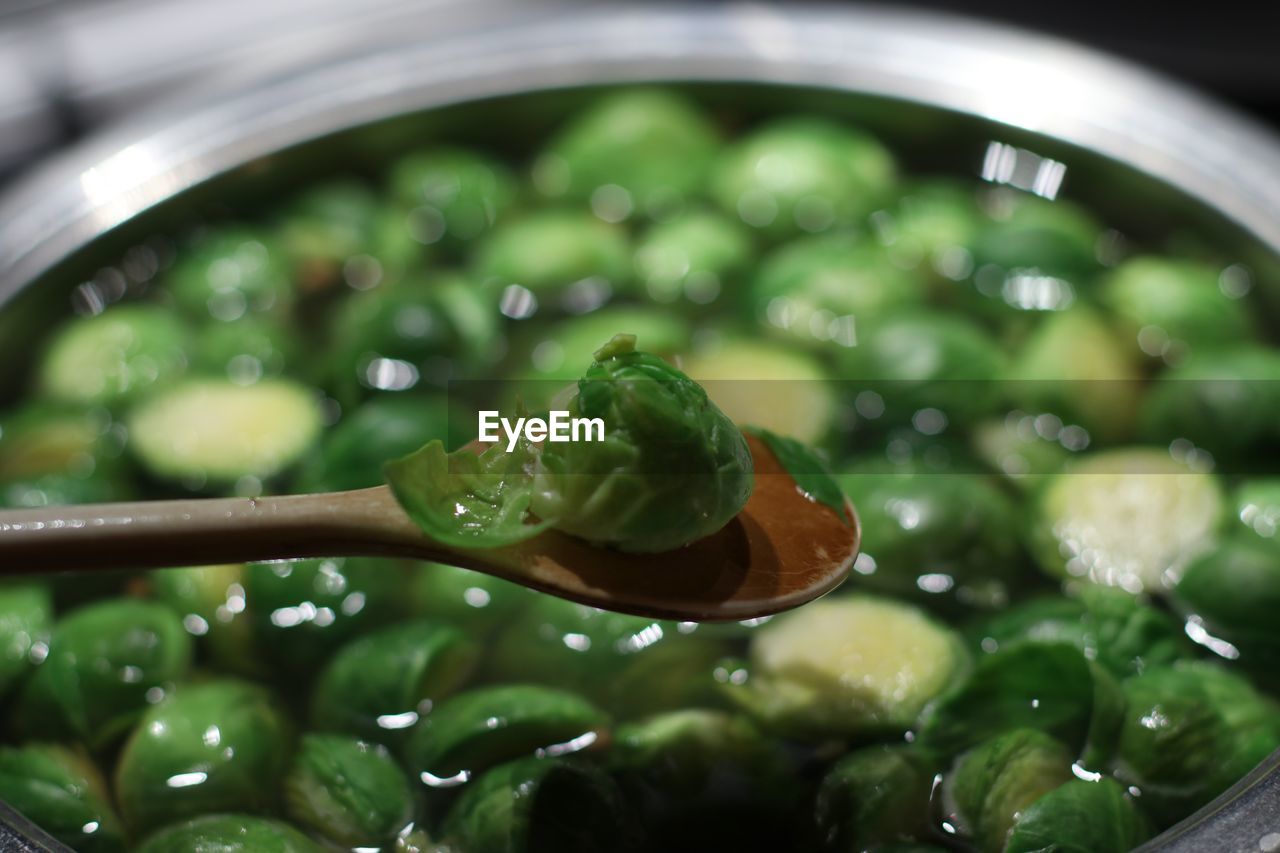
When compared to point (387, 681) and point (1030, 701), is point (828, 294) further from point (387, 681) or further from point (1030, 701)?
point (387, 681)

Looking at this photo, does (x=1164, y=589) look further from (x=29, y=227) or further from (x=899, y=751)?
(x=29, y=227)

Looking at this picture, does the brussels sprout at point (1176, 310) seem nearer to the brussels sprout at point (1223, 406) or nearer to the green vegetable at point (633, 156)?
the brussels sprout at point (1223, 406)

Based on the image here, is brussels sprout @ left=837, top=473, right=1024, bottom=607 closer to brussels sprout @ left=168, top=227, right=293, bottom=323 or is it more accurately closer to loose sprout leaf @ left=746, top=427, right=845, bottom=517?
loose sprout leaf @ left=746, top=427, right=845, bottom=517

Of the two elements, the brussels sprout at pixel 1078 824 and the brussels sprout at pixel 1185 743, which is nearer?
the brussels sprout at pixel 1078 824

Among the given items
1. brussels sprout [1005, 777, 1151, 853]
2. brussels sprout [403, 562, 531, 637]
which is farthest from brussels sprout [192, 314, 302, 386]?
brussels sprout [1005, 777, 1151, 853]

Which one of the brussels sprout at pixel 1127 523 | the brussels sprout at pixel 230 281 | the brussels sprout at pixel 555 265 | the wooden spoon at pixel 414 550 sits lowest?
the wooden spoon at pixel 414 550

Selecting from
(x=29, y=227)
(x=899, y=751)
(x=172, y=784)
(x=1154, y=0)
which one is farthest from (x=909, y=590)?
(x=1154, y=0)

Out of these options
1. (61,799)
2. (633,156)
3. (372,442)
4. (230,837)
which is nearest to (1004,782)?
(230,837)

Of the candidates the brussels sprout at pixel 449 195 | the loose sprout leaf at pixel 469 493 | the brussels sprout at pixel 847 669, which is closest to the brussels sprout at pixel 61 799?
the loose sprout leaf at pixel 469 493
